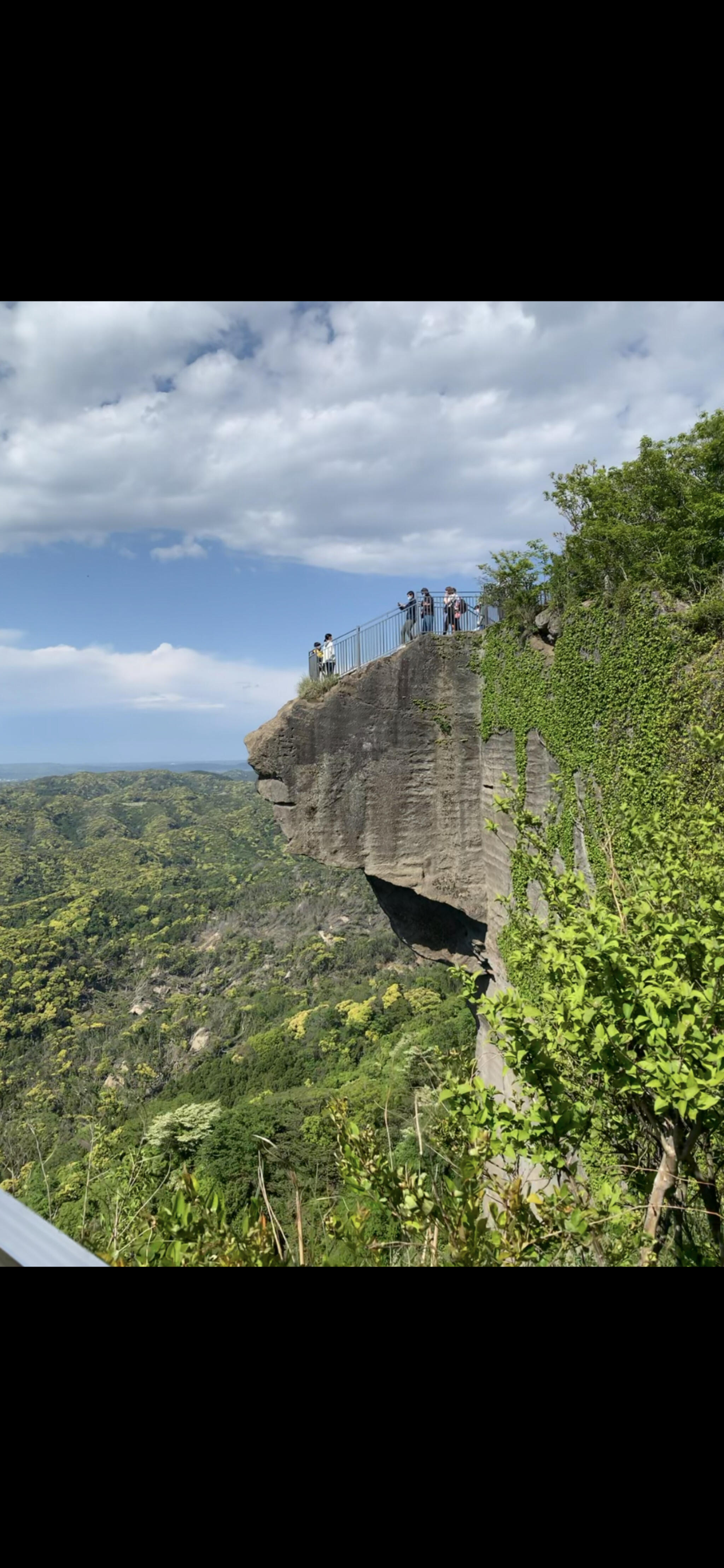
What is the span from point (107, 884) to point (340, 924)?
20325 mm

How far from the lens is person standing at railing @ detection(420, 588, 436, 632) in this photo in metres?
11.2

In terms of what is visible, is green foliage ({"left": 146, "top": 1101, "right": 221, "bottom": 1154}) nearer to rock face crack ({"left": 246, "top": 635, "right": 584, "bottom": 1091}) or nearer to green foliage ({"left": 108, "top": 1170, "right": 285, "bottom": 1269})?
rock face crack ({"left": 246, "top": 635, "right": 584, "bottom": 1091})

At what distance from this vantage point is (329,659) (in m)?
11.7

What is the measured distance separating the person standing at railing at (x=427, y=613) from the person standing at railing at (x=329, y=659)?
4.93 ft

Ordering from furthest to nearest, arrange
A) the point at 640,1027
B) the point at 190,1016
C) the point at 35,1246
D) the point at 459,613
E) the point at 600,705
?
the point at 190,1016, the point at 459,613, the point at 600,705, the point at 640,1027, the point at 35,1246

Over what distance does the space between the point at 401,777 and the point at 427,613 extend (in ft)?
8.45

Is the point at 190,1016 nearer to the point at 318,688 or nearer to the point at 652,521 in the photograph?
the point at 318,688

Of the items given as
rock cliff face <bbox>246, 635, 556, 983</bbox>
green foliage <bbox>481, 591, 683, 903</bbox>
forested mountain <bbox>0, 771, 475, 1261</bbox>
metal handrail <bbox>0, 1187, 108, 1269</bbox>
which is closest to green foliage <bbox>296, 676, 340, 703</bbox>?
rock cliff face <bbox>246, 635, 556, 983</bbox>

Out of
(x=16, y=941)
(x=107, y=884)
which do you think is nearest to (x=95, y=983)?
(x=16, y=941)

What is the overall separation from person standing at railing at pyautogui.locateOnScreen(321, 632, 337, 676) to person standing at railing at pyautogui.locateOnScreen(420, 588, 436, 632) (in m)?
1.50

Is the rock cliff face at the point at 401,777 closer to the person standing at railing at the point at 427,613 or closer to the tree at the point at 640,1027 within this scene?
the person standing at railing at the point at 427,613

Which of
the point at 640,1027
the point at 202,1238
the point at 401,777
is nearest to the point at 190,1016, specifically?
the point at 401,777

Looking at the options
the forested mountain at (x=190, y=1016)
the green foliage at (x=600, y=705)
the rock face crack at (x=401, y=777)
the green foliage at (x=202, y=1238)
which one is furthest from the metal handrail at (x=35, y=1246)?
the rock face crack at (x=401, y=777)
